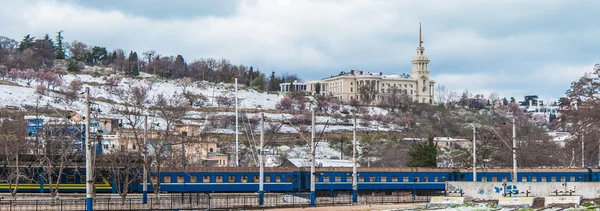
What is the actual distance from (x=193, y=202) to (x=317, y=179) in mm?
13552

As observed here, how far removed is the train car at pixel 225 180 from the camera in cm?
5516

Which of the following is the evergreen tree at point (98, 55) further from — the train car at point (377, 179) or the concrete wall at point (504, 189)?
the concrete wall at point (504, 189)

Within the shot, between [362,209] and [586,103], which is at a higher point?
[586,103]

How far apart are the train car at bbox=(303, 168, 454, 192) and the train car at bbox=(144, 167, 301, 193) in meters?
1.38

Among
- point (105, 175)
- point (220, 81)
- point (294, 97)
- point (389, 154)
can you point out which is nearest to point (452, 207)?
point (105, 175)

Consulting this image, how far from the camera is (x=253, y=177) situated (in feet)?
187

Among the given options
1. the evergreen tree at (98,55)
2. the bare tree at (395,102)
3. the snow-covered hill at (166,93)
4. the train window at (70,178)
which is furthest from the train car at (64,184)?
the evergreen tree at (98,55)

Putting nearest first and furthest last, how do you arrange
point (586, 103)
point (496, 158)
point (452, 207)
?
point (452, 207) → point (586, 103) → point (496, 158)

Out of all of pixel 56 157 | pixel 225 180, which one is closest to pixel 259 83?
pixel 225 180

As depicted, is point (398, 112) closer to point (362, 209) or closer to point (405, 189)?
point (405, 189)

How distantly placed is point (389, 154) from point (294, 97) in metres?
65.7

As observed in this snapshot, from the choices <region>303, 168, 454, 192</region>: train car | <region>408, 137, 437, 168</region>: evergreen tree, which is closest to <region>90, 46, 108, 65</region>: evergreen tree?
<region>408, 137, 437, 168</region>: evergreen tree

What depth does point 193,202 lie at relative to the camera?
4647cm

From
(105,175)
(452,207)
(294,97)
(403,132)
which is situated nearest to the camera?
(452,207)
